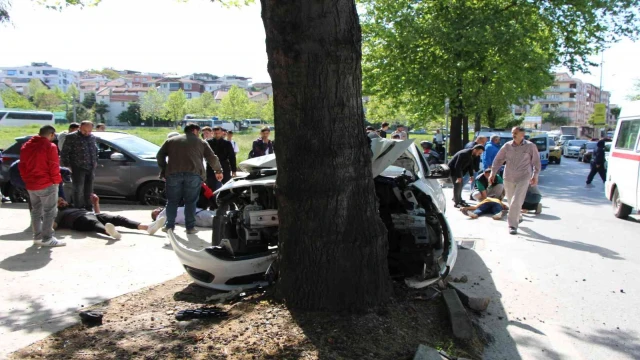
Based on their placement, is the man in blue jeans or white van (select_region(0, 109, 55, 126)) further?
white van (select_region(0, 109, 55, 126))

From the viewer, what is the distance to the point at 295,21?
13.0ft

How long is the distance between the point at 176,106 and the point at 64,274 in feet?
305

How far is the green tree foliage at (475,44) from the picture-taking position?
21.8m

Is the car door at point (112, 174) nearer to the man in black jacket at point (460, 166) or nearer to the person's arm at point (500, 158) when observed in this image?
the man in black jacket at point (460, 166)

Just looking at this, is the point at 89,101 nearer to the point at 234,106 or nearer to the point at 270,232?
the point at 234,106

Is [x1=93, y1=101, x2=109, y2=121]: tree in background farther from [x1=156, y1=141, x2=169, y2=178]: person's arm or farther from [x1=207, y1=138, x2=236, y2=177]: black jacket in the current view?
[x1=156, y1=141, x2=169, y2=178]: person's arm

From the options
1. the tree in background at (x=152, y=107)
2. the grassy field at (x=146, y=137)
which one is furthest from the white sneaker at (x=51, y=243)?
the tree in background at (x=152, y=107)

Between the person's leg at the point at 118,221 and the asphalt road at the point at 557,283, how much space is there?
16.1 feet

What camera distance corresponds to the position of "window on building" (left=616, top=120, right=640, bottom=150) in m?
10.5

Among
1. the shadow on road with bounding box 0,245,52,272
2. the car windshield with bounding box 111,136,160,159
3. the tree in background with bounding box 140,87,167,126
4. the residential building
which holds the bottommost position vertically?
the shadow on road with bounding box 0,245,52,272

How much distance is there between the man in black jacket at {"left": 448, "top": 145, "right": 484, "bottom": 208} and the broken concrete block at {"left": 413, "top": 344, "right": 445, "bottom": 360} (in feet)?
29.5

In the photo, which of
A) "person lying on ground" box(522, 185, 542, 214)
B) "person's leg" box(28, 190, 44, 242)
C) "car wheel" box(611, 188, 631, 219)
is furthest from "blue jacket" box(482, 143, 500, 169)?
"person's leg" box(28, 190, 44, 242)

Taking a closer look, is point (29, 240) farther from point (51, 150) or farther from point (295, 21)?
point (295, 21)

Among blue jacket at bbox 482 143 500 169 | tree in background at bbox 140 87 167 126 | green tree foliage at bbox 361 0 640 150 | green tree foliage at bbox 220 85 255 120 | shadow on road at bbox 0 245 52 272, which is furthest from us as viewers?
tree in background at bbox 140 87 167 126
